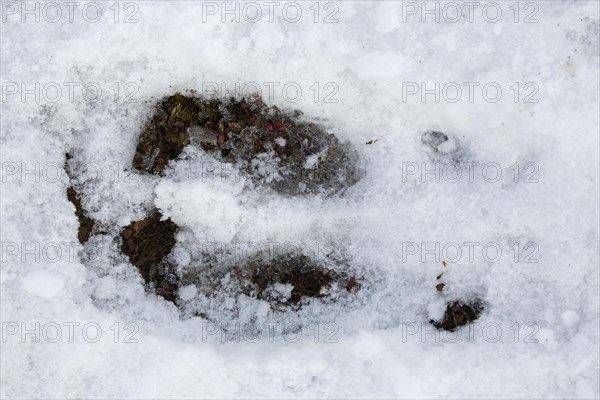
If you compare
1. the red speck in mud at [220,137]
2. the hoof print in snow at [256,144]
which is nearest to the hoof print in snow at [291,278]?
the hoof print in snow at [256,144]

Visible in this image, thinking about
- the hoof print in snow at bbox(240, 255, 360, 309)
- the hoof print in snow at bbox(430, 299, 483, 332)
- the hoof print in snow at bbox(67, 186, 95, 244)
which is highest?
the hoof print in snow at bbox(67, 186, 95, 244)

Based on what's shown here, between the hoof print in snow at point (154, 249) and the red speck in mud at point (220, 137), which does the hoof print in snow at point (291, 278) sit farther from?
the red speck in mud at point (220, 137)

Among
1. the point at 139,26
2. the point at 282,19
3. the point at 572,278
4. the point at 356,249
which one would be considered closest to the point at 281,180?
the point at 356,249

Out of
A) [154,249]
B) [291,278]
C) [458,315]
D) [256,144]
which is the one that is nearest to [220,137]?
[256,144]

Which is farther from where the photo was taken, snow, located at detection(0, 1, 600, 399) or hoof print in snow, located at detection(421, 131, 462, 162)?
hoof print in snow, located at detection(421, 131, 462, 162)

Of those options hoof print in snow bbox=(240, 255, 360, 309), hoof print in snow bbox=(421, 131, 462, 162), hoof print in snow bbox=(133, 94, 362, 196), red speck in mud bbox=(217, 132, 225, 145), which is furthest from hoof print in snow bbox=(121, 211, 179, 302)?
hoof print in snow bbox=(421, 131, 462, 162)

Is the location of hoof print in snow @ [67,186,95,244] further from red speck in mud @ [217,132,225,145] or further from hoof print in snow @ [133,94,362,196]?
red speck in mud @ [217,132,225,145]

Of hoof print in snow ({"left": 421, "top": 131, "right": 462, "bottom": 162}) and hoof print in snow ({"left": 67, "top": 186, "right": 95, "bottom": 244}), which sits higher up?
hoof print in snow ({"left": 421, "top": 131, "right": 462, "bottom": 162})
